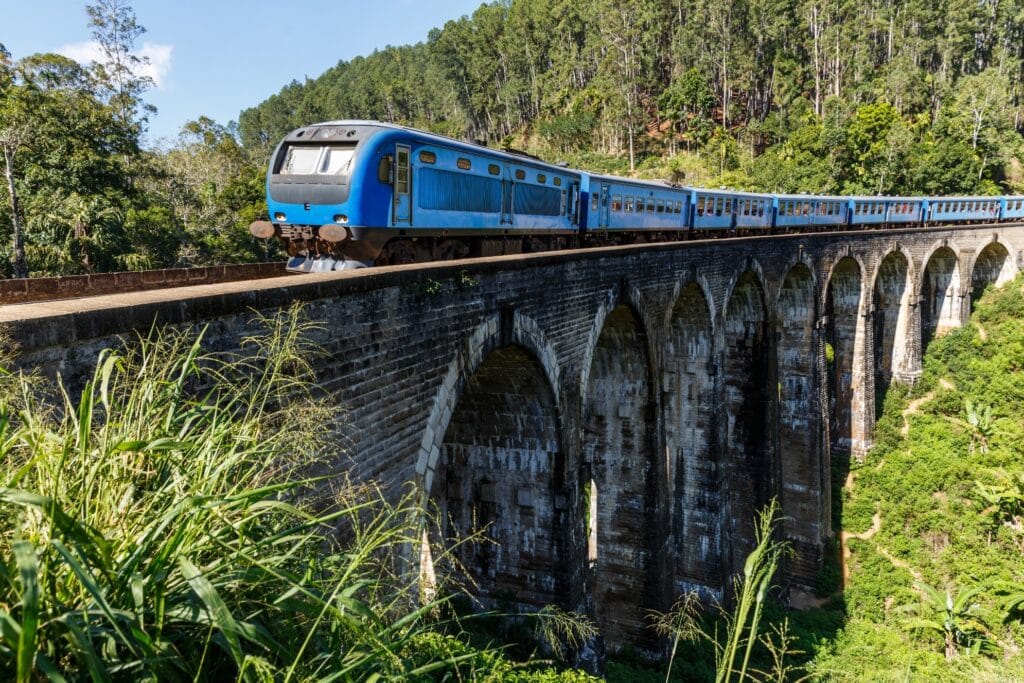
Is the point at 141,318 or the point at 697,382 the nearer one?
the point at 141,318

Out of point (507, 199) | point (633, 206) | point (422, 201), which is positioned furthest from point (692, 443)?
point (422, 201)

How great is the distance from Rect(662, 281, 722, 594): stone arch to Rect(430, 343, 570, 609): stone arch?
Result: 599cm

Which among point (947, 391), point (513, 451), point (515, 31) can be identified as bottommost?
point (947, 391)

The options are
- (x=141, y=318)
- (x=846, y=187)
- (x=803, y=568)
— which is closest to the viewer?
(x=141, y=318)

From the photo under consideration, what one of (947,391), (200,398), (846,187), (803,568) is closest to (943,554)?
(803,568)

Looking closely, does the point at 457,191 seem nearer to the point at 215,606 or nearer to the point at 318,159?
the point at 318,159

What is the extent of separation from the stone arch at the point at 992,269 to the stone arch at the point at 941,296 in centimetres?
236

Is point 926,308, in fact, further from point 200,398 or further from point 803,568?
point 200,398

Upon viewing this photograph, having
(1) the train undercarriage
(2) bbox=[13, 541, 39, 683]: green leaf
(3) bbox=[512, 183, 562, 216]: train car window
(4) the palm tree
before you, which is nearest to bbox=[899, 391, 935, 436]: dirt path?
(4) the palm tree

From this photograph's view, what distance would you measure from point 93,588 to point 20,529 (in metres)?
0.49

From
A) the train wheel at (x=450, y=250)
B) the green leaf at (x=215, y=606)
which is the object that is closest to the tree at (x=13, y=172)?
the train wheel at (x=450, y=250)

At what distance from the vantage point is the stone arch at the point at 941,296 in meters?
28.2

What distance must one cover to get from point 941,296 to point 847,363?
28.7 feet

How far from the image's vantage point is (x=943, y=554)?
742 inches
